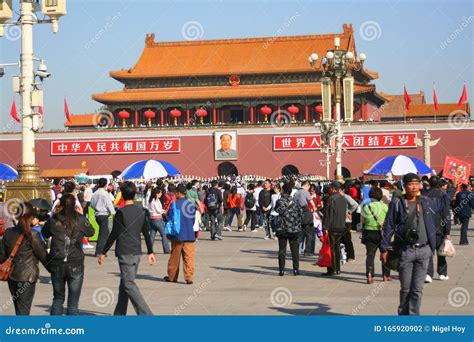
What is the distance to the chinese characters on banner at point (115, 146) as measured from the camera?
48562mm

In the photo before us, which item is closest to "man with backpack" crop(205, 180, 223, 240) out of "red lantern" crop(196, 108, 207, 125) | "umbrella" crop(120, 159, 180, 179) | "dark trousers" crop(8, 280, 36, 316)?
"umbrella" crop(120, 159, 180, 179)

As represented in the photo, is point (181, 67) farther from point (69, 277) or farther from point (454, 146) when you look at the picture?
point (69, 277)

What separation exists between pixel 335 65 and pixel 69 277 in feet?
57.3

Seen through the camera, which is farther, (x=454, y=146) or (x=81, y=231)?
(x=454, y=146)

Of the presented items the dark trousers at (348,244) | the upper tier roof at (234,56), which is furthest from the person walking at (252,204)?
the upper tier roof at (234,56)

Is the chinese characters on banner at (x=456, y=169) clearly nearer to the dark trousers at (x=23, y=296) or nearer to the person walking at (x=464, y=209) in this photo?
the person walking at (x=464, y=209)

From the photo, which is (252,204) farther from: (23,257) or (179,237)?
(23,257)

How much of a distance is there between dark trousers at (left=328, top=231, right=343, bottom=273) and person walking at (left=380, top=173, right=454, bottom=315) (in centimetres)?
416

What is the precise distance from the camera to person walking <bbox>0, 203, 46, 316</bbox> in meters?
7.50

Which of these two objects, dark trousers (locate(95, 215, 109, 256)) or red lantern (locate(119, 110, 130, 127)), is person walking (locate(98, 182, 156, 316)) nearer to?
dark trousers (locate(95, 215, 109, 256))

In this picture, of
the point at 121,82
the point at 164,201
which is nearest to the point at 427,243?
the point at 164,201

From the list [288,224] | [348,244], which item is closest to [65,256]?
[288,224]

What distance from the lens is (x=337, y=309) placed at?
891 centimetres

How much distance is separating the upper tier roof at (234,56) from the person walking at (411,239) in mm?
41989
